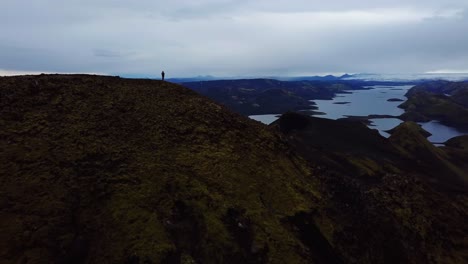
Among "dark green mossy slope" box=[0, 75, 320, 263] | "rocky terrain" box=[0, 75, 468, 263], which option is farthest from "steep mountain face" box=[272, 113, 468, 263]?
"dark green mossy slope" box=[0, 75, 320, 263]

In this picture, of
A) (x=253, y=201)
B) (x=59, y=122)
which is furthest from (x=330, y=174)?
(x=59, y=122)

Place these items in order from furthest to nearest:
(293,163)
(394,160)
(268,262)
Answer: (394,160) < (293,163) < (268,262)

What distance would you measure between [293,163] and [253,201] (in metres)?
8.65

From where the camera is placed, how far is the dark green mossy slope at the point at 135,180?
21.5 m

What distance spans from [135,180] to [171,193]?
2594 millimetres

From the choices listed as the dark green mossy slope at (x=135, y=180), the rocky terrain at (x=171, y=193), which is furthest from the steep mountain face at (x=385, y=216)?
the dark green mossy slope at (x=135, y=180)

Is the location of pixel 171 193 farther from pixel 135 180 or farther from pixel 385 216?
pixel 385 216

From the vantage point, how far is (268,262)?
23.2 m

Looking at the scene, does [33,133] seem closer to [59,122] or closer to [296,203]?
[59,122]

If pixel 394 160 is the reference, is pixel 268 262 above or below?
above

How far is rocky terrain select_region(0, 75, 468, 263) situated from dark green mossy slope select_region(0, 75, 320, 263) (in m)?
0.08

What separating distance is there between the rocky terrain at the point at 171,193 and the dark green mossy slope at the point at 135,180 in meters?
0.08

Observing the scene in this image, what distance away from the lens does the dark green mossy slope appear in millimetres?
21484

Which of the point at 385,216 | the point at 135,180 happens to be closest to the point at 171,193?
the point at 135,180
